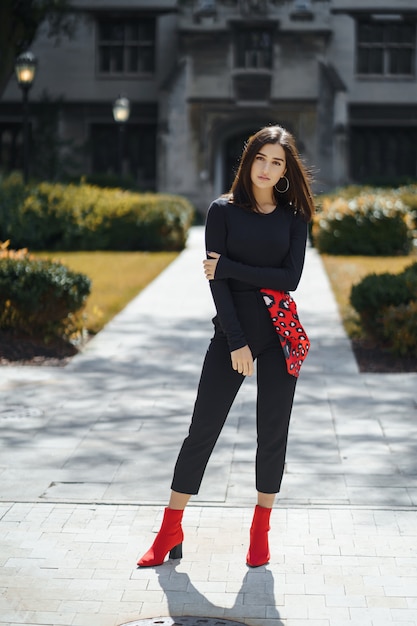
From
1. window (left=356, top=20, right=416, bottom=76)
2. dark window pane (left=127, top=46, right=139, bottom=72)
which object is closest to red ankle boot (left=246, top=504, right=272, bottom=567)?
dark window pane (left=127, top=46, right=139, bottom=72)

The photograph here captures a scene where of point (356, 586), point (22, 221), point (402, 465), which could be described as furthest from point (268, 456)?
point (22, 221)

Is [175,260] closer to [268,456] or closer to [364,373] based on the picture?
[364,373]

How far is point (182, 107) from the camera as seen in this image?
35.4 metres

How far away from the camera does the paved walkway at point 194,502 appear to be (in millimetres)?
4734

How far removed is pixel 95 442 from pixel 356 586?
2892mm

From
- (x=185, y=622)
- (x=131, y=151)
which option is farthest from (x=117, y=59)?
(x=185, y=622)

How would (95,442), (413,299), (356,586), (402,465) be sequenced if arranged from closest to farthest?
1. (356,586)
2. (402,465)
3. (95,442)
4. (413,299)

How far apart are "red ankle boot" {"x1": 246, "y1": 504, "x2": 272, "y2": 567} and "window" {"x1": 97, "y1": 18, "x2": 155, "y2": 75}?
33.5m

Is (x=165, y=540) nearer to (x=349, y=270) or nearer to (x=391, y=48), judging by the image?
(x=349, y=270)

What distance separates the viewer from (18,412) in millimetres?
8305

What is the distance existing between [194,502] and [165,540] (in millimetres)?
995

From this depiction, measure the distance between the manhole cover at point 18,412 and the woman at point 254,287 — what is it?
127 inches

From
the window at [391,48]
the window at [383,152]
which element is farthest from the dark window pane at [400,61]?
the window at [383,152]

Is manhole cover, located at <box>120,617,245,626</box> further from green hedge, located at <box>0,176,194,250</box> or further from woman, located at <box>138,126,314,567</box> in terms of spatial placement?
green hedge, located at <box>0,176,194,250</box>
